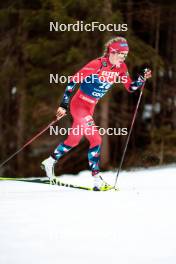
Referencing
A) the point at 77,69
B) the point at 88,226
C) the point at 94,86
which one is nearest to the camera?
the point at 88,226

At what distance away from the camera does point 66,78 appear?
10648 mm

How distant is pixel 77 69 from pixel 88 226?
23.4 feet

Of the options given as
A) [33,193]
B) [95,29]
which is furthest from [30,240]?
[95,29]

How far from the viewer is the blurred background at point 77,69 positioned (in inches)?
399

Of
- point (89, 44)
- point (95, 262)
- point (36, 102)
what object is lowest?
point (95, 262)

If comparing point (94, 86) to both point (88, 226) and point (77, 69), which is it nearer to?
point (88, 226)

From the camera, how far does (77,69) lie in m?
10.6

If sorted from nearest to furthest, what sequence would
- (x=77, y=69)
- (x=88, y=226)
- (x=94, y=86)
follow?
(x=88, y=226)
(x=94, y=86)
(x=77, y=69)

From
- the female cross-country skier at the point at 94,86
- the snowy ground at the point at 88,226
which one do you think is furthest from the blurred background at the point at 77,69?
the snowy ground at the point at 88,226

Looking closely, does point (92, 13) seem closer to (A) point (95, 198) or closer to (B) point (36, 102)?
(B) point (36, 102)

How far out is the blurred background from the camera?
10.1 meters

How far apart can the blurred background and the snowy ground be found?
189 inches

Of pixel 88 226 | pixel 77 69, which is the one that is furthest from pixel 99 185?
pixel 77 69

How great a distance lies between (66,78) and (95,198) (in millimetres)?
5895
